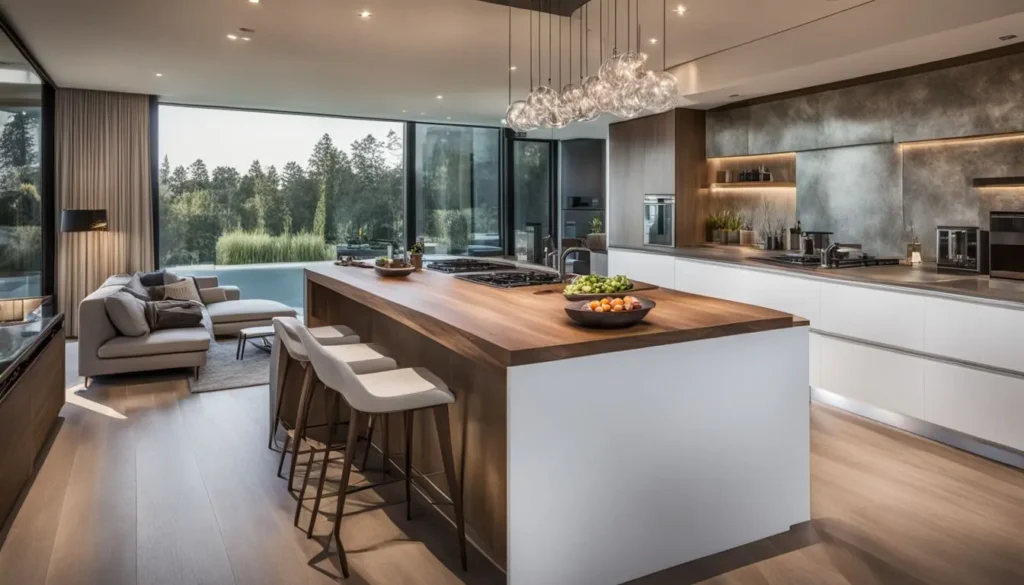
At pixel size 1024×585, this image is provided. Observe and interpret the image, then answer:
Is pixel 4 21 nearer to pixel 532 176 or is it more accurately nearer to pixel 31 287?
pixel 31 287

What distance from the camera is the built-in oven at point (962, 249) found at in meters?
4.30

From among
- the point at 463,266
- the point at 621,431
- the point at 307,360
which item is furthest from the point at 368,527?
the point at 463,266

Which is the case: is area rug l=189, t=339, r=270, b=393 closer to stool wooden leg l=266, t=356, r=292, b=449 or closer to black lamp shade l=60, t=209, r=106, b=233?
stool wooden leg l=266, t=356, r=292, b=449

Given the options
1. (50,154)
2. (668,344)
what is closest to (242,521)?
(668,344)

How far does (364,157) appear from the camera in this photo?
9273mm

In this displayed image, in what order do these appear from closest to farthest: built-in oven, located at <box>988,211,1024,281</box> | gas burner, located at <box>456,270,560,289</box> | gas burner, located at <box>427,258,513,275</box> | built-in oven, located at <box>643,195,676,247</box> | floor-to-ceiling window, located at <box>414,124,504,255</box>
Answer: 1. gas burner, located at <box>456,270,560,289</box>
2. built-in oven, located at <box>988,211,1024,281</box>
3. gas burner, located at <box>427,258,513,275</box>
4. built-in oven, located at <box>643,195,676,247</box>
5. floor-to-ceiling window, located at <box>414,124,504,255</box>

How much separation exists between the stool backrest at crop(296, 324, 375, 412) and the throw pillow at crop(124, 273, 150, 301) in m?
4.25

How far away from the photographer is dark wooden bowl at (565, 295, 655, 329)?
2389 millimetres

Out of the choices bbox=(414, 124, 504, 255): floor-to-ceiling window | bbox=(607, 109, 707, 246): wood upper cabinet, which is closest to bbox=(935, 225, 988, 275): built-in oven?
bbox=(607, 109, 707, 246): wood upper cabinet

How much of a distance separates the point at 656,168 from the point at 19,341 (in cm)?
561

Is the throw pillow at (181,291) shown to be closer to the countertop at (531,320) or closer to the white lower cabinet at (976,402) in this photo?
the countertop at (531,320)

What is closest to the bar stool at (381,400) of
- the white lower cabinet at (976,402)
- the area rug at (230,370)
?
the white lower cabinet at (976,402)

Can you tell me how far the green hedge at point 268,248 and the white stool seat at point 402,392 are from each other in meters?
6.40

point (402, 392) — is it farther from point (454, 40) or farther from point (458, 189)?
point (458, 189)
